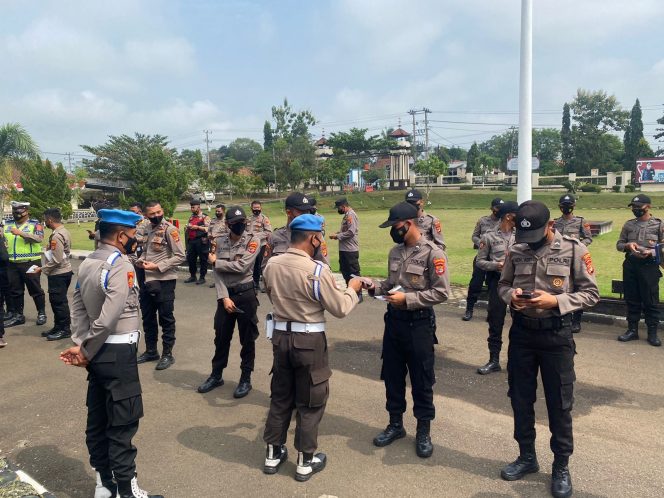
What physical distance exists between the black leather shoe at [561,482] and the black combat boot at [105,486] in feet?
9.66

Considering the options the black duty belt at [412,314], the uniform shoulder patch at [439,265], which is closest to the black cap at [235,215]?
the black duty belt at [412,314]

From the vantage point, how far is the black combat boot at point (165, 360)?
586cm

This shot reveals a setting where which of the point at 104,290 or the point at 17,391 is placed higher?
the point at 104,290

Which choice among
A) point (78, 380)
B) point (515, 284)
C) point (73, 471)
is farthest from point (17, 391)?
point (515, 284)

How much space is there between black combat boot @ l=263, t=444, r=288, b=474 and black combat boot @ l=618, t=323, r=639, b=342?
196 inches

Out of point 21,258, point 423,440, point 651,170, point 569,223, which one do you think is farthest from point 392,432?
point 651,170

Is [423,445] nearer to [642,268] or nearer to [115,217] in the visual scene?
[115,217]

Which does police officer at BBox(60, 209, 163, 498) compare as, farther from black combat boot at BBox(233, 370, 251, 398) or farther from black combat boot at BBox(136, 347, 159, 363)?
black combat boot at BBox(136, 347, 159, 363)

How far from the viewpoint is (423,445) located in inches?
148

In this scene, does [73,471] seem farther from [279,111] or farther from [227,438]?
[279,111]

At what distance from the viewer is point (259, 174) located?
55.3 metres

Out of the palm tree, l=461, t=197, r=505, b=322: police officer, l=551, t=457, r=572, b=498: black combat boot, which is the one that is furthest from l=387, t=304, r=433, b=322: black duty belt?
the palm tree

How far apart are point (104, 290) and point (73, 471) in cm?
160

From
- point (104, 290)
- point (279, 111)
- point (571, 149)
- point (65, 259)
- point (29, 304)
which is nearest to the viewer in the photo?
point (104, 290)
